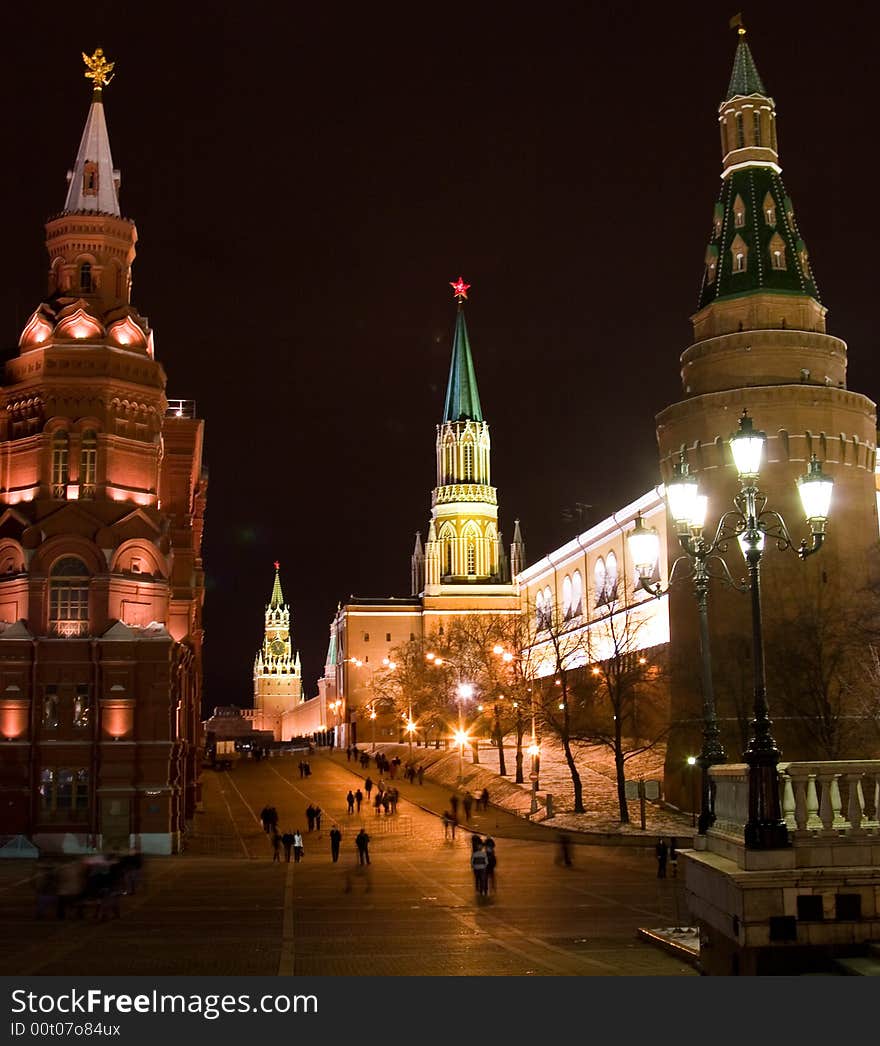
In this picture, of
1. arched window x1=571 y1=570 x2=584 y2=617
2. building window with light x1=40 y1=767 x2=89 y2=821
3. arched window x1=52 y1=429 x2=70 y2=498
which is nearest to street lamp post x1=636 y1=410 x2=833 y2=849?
building window with light x1=40 y1=767 x2=89 y2=821

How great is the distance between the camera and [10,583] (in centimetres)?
5378

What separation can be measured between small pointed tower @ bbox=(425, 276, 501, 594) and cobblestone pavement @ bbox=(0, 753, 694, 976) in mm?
93218

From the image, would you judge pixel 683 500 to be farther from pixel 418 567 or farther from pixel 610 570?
pixel 418 567

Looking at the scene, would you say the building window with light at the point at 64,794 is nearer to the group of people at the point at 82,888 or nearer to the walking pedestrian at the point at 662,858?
the group of people at the point at 82,888

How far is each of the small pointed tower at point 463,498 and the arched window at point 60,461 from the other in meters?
94.3

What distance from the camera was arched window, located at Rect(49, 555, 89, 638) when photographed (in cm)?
5344

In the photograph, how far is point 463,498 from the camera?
496 feet

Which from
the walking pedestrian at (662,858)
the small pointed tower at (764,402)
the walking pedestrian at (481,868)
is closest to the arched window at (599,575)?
the small pointed tower at (764,402)

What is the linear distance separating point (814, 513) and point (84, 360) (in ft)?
137

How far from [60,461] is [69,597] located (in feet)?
20.1

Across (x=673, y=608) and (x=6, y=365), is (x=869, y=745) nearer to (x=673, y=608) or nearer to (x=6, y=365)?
(x=673, y=608)

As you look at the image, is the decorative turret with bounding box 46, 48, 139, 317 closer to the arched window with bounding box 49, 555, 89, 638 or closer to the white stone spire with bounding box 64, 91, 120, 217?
the white stone spire with bounding box 64, 91, 120, 217

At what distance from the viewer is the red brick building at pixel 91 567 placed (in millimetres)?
51688

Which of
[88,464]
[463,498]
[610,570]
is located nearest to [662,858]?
[88,464]
